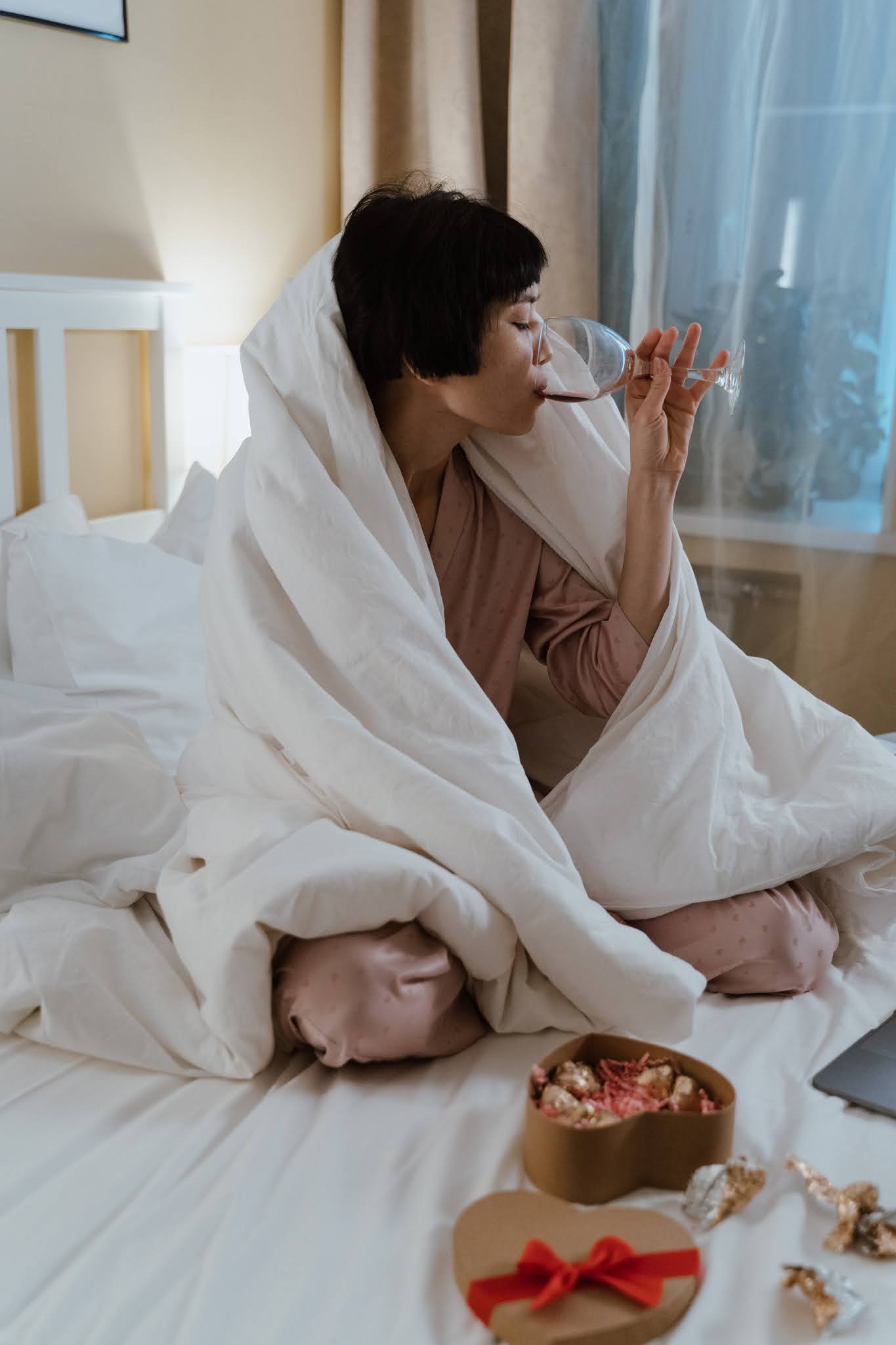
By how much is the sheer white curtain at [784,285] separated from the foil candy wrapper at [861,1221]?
1.52 metres

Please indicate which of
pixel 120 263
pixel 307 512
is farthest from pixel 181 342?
pixel 307 512

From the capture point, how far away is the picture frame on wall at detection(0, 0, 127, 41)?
1.88 m

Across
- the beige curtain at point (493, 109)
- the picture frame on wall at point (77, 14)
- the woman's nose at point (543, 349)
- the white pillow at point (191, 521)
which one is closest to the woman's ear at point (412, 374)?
the woman's nose at point (543, 349)

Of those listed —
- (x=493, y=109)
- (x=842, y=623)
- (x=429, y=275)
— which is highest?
(x=493, y=109)

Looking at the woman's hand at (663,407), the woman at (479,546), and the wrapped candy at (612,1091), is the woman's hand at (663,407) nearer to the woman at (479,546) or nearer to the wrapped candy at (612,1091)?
the woman at (479,546)

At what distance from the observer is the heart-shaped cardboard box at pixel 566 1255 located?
80cm

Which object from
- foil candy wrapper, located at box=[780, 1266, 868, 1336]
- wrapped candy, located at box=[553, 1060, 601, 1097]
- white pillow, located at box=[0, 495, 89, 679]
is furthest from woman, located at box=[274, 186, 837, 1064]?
white pillow, located at box=[0, 495, 89, 679]

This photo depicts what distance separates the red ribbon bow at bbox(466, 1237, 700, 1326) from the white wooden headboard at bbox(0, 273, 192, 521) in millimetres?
1446

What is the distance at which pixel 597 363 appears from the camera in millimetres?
1430

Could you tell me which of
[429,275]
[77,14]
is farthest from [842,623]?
[77,14]

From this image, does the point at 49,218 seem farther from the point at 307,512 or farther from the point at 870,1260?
the point at 870,1260

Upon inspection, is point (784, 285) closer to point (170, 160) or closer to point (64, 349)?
point (170, 160)

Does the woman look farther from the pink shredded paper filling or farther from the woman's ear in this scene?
the pink shredded paper filling

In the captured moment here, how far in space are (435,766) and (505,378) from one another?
448mm
